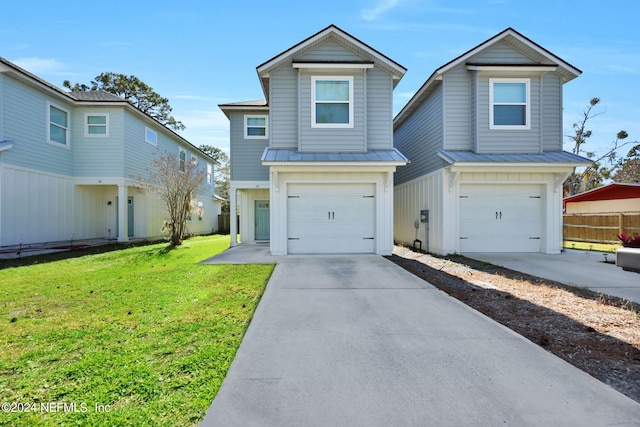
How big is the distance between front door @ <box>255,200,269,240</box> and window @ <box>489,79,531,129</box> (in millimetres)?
9059

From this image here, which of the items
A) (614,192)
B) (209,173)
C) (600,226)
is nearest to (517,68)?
(600,226)

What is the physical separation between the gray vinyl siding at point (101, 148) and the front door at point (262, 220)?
239 inches

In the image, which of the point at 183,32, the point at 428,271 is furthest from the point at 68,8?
the point at 428,271

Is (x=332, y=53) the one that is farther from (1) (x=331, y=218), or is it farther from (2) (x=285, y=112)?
(1) (x=331, y=218)

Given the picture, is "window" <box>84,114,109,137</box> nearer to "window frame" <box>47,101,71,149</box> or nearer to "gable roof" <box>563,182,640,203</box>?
"window frame" <box>47,101,71,149</box>

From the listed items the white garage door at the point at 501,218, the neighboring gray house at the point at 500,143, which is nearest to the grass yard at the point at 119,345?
the neighboring gray house at the point at 500,143

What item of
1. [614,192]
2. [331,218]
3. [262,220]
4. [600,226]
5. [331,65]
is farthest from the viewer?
[614,192]

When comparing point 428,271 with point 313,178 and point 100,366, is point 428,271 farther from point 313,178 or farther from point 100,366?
point 100,366

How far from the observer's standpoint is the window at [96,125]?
13720mm

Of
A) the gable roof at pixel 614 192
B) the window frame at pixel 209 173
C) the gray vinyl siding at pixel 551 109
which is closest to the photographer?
the gray vinyl siding at pixel 551 109

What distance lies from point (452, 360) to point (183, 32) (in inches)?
469

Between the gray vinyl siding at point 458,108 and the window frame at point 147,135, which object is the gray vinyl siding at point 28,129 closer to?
the window frame at point 147,135

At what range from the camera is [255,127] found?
13.1 metres

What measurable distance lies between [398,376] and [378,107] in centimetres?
874
